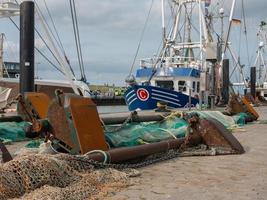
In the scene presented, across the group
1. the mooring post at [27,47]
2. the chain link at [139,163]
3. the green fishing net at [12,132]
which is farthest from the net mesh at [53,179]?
the mooring post at [27,47]

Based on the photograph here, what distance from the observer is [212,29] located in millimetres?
35375

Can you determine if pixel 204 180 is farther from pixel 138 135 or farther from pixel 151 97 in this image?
pixel 151 97

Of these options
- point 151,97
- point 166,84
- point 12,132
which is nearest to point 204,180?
point 12,132

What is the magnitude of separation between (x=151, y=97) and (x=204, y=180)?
22.8 m

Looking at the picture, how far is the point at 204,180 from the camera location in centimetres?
565

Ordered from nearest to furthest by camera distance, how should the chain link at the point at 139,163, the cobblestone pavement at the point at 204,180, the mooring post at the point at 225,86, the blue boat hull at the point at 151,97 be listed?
the cobblestone pavement at the point at 204,180 < the chain link at the point at 139,163 < the mooring post at the point at 225,86 < the blue boat hull at the point at 151,97

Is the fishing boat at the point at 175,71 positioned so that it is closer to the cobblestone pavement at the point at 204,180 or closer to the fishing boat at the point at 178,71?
the fishing boat at the point at 178,71

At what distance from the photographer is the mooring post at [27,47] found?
41.4ft

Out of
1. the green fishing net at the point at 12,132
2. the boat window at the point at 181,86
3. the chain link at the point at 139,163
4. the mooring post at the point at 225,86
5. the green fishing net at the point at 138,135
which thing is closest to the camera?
the chain link at the point at 139,163

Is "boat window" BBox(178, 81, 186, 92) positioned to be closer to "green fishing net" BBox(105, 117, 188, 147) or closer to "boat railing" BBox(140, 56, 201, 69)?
"boat railing" BBox(140, 56, 201, 69)

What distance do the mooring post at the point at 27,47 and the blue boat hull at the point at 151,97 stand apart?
1584cm

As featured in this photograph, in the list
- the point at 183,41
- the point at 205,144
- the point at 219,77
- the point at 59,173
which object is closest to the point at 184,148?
the point at 205,144

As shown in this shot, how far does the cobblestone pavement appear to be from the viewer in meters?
4.87

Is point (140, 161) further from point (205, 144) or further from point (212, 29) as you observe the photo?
point (212, 29)
